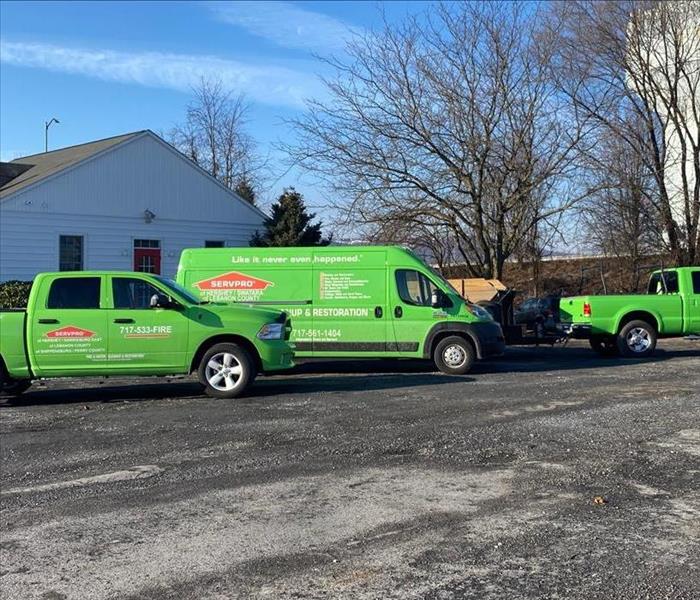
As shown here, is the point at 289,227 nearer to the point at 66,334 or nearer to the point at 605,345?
the point at 605,345

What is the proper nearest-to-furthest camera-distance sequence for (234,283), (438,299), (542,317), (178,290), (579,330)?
(178,290)
(438,299)
(234,283)
(579,330)
(542,317)

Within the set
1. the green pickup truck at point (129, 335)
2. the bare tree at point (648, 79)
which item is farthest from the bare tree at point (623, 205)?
the green pickup truck at point (129, 335)

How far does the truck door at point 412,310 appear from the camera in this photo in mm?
13680

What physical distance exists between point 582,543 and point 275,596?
2.01 meters

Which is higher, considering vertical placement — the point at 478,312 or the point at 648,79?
the point at 648,79

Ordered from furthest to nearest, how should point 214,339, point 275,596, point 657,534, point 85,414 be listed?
1. point 214,339
2. point 85,414
3. point 657,534
4. point 275,596

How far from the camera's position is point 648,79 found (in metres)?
25.8

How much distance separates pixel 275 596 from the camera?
14.3 ft

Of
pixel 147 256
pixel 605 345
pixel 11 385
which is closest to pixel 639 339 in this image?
pixel 605 345

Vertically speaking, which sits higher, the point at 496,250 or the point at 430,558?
the point at 496,250

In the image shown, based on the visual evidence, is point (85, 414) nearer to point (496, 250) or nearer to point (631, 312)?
point (631, 312)

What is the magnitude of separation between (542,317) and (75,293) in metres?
10.3

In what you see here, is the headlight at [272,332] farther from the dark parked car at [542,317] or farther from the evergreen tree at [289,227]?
the evergreen tree at [289,227]

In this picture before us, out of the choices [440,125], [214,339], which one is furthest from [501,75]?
[214,339]
